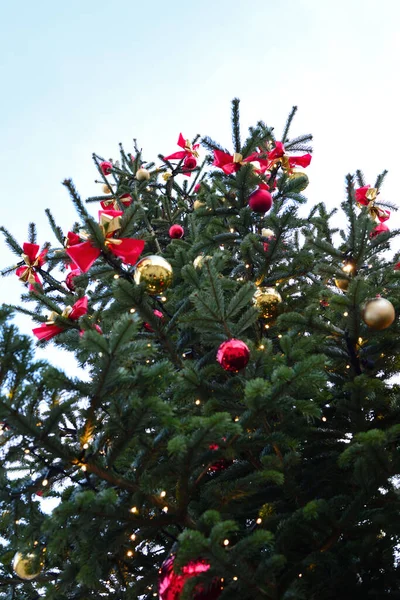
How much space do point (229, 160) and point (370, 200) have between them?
3.97 ft

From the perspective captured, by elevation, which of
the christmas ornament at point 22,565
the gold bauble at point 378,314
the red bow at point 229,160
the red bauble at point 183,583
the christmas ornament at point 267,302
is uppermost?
the red bow at point 229,160

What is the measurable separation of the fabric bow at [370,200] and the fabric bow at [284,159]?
0.47m

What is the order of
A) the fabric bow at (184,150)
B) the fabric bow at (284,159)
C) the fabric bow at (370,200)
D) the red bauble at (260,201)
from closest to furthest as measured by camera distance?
the red bauble at (260,201), the fabric bow at (284,159), the fabric bow at (370,200), the fabric bow at (184,150)

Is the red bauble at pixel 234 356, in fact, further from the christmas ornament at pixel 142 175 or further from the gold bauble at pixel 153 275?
the christmas ornament at pixel 142 175

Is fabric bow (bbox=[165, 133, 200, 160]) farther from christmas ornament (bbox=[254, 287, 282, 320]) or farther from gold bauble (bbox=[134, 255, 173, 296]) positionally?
gold bauble (bbox=[134, 255, 173, 296])

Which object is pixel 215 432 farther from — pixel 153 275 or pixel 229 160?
pixel 229 160

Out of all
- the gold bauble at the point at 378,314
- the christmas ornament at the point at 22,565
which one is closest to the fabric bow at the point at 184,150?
the gold bauble at the point at 378,314

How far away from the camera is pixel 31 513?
191 cm

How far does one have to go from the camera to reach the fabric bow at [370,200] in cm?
395

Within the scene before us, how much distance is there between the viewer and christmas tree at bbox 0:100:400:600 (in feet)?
5.92

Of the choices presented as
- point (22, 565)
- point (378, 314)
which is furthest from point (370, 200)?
point (22, 565)

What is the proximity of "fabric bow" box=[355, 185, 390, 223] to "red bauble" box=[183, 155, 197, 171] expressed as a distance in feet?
7.53

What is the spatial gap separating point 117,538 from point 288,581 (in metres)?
0.70

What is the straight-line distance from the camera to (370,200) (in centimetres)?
395
